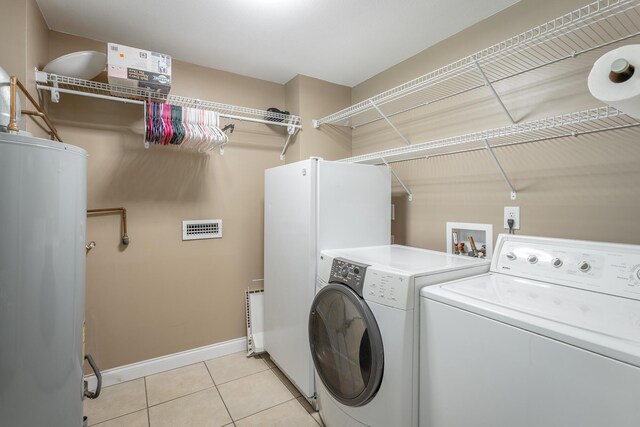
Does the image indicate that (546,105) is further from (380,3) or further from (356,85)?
(356,85)

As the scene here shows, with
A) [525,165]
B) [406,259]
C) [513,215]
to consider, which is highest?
[525,165]

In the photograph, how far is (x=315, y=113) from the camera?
284 cm

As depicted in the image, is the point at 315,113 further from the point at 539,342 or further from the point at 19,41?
the point at 539,342

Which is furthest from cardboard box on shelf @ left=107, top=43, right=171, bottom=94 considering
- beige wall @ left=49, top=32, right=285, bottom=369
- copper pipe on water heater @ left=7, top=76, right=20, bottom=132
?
copper pipe on water heater @ left=7, top=76, right=20, bottom=132

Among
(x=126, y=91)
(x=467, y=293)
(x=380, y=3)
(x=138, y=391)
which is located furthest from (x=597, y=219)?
(x=138, y=391)

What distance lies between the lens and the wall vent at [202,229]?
8.23 ft

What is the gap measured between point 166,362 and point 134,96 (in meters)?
2.03

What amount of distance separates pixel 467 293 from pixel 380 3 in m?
1.66

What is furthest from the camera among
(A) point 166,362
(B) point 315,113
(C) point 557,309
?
(B) point 315,113

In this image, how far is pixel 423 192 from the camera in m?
2.32

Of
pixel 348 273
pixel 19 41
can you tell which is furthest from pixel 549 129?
pixel 19 41

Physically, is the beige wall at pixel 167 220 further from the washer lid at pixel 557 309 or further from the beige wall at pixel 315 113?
the washer lid at pixel 557 309

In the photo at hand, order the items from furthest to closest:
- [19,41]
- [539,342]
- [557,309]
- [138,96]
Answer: [138,96] → [19,41] → [557,309] → [539,342]

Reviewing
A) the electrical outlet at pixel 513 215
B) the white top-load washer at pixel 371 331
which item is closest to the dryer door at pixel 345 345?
the white top-load washer at pixel 371 331
